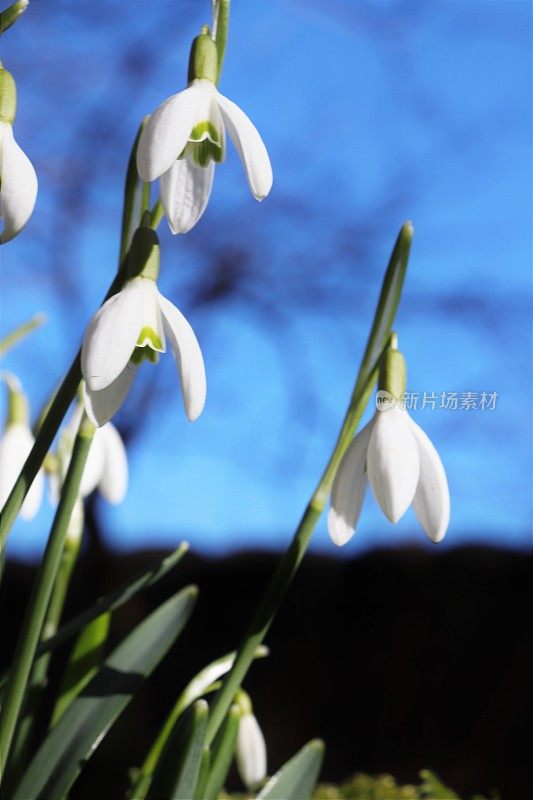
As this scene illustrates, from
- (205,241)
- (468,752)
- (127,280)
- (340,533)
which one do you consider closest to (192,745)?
(340,533)

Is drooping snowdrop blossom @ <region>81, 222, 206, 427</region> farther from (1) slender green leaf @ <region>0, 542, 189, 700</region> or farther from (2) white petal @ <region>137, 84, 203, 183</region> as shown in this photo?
(1) slender green leaf @ <region>0, 542, 189, 700</region>

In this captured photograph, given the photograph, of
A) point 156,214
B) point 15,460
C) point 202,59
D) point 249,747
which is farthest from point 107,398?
point 249,747

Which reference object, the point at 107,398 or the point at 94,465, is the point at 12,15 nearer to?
the point at 107,398

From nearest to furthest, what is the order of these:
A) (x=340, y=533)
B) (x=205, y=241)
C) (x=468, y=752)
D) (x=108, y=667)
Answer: (x=340, y=533), (x=108, y=667), (x=468, y=752), (x=205, y=241)

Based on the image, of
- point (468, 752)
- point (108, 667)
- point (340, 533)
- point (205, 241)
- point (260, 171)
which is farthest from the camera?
point (205, 241)

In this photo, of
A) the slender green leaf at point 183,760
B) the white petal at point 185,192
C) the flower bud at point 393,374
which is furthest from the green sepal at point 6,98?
the slender green leaf at point 183,760

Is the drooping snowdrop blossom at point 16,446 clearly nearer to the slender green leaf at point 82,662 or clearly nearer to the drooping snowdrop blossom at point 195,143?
the slender green leaf at point 82,662

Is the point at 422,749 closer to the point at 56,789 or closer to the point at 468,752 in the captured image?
the point at 468,752
